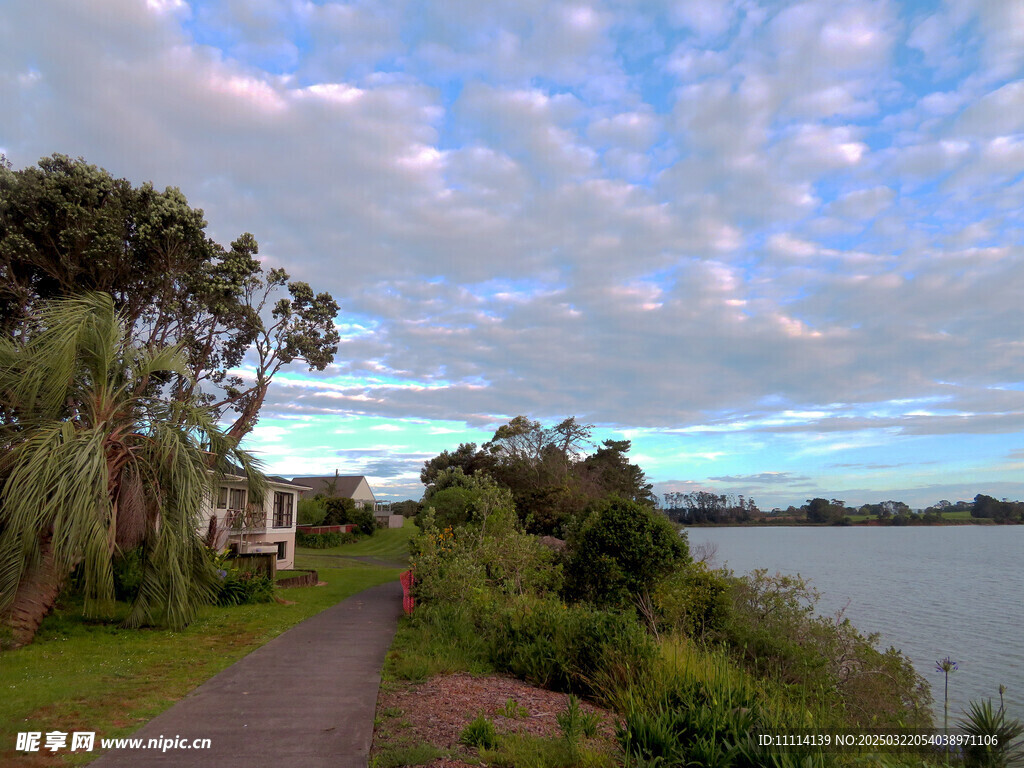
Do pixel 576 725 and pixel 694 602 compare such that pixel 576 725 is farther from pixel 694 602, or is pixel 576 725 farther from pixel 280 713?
pixel 694 602

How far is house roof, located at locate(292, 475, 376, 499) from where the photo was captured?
76125 millimetres

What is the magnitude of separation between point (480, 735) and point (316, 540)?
150 ft

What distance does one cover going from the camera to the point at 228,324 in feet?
66.8

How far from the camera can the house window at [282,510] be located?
104 feet

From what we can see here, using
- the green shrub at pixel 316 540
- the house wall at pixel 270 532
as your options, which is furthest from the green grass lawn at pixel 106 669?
the green shrub at pixel 316 540

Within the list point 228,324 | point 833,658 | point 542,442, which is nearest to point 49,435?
point 228,324

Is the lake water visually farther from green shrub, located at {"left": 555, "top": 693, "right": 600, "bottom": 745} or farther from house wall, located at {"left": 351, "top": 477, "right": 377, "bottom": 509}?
house wall, located at {"left": 351, "top": 477, "right": 377, "bottom": 509}

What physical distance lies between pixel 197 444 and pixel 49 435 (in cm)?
211

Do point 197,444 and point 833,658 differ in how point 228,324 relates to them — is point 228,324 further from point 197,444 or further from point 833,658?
point 833,658

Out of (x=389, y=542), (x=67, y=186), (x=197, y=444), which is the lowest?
(x=389, y=542)

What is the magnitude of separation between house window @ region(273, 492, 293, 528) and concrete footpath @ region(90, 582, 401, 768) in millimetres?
22434

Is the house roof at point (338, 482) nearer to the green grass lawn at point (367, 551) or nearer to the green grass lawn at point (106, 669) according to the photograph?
the green grass lawn at point (367, 551)

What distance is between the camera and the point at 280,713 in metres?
6.27

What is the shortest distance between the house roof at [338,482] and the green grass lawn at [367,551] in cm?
1835
